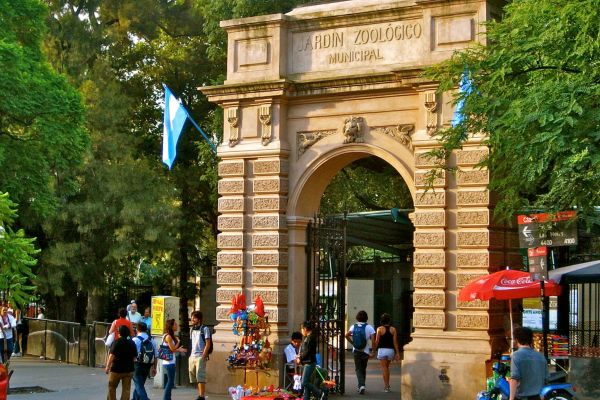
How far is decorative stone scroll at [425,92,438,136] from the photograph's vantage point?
68.5 feet

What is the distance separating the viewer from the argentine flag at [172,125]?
24.8 metres

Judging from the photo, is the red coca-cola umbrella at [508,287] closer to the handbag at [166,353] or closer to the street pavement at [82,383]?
the street pavement at [82,383]

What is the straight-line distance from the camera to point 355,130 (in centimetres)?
2203

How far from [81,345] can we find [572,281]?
16.6 metres

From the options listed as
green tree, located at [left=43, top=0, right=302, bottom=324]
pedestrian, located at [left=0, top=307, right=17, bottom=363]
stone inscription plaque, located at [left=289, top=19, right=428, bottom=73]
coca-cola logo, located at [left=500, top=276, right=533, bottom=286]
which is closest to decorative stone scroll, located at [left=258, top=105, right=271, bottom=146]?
stone inscription plaque, located at [left=289, top=19, right=428, bottom=73]

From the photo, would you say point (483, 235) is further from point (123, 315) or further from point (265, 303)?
point (123, 315)

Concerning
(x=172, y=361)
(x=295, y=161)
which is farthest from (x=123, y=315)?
(x=295, y=161)

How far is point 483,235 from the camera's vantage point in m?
20.2

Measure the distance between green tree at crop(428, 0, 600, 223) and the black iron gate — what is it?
5.64 metres

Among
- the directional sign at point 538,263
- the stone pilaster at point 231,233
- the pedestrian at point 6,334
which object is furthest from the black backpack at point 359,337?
the pedestrian at point 6,334

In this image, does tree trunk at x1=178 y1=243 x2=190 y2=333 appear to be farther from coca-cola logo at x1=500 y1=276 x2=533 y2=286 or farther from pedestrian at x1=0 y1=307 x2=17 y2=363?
coca-cola logo at x1=500 y1=276 x2=533 y2=286

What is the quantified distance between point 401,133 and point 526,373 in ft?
31.8

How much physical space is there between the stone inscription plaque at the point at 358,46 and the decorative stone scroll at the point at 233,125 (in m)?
1.46

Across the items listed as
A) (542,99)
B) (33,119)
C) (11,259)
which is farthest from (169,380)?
(33,119)
